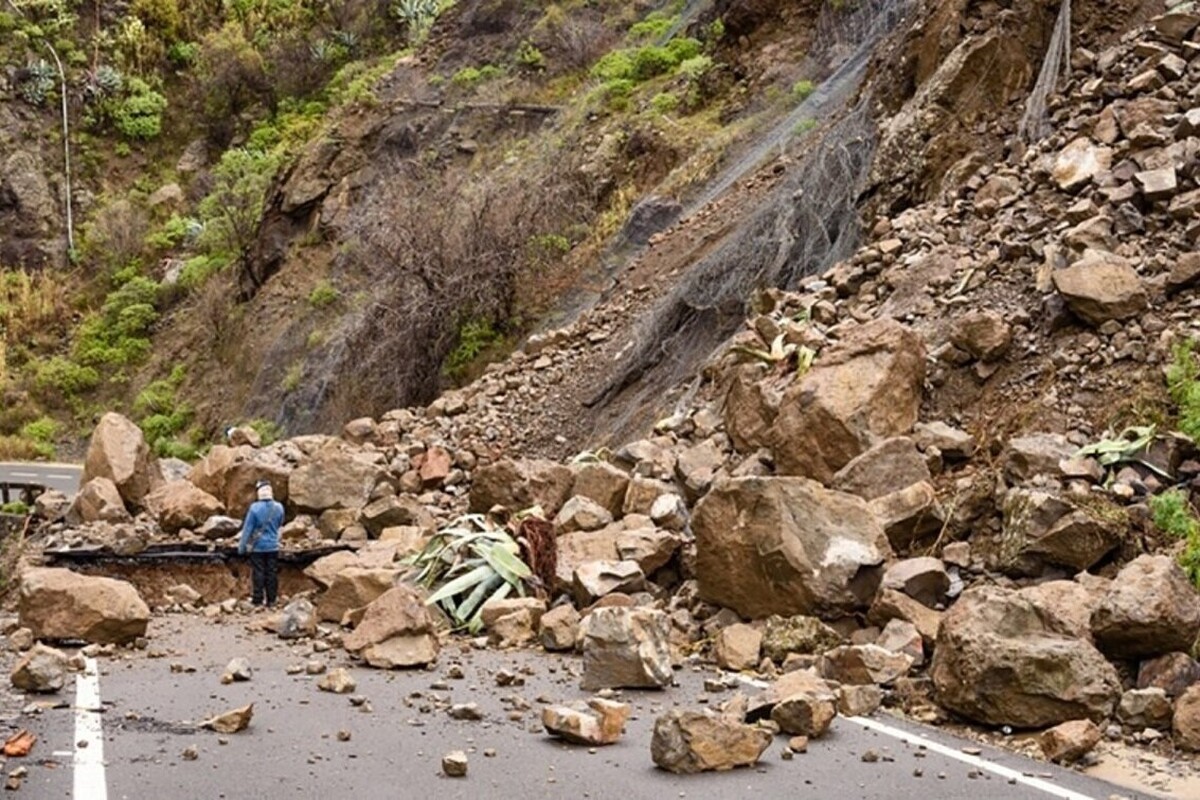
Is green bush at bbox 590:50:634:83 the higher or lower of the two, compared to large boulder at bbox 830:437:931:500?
higher

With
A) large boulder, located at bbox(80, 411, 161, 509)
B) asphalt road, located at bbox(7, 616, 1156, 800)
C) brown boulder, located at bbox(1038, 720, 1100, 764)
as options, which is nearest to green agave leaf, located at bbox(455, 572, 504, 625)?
asphalt road, located at bbox(7, 616, 1156, 800)

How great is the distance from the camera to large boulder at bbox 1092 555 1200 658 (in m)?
6.77

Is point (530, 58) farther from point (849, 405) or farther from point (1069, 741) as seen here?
point (1069, 741)

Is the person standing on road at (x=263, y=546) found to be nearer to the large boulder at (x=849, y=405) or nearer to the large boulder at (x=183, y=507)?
the large boulder at (x=183, y=507)

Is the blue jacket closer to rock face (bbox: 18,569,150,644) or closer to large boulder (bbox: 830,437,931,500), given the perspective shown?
rock face (bbox: 18,569,150,644)

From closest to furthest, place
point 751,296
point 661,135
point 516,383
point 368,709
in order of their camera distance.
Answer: point 368,709, point 751,296, point 516,383, point 661,135

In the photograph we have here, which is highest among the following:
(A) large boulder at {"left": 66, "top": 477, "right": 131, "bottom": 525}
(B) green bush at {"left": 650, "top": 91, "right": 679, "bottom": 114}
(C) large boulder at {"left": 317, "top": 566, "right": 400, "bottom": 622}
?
(B) green bush at {"left": 650, "top": 91, "right": 679, "bottom": 114}

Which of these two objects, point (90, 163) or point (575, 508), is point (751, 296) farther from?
point (90, 163)

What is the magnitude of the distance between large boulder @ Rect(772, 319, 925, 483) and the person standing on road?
4.34 m

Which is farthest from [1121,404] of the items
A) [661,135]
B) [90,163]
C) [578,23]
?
[90,163]

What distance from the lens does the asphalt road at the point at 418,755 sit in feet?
18.1

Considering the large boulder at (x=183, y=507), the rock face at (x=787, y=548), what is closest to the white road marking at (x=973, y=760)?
the rock face at (x=787, y=548)

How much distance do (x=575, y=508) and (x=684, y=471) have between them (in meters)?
0.96

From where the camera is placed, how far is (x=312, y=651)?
8781 mm
